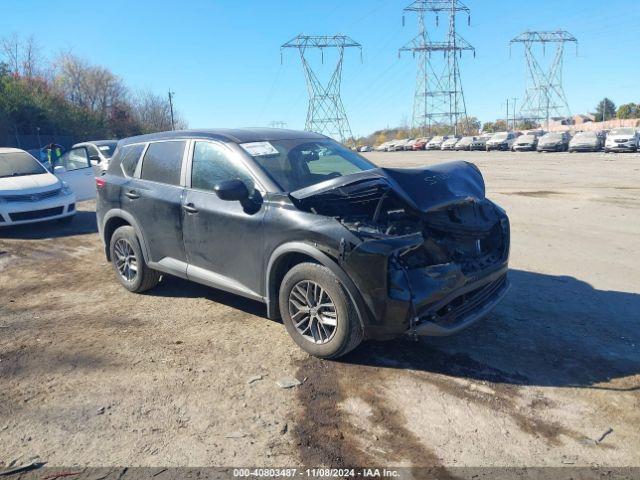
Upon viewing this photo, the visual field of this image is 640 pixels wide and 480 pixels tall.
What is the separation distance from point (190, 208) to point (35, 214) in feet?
20.2

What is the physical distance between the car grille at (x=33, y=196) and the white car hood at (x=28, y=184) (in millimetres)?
56

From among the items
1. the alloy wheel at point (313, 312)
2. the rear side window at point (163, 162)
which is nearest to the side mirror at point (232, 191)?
the alloy wheel at point (313, 312)

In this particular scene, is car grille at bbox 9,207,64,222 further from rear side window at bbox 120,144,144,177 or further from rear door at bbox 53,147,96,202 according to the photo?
rear side window at bbox 120,144,144,177

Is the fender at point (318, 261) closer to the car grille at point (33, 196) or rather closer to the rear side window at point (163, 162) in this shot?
the rear side window at point (163, 162)

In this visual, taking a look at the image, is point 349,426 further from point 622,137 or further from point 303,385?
point 622,137

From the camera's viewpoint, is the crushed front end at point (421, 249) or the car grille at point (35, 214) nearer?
the crushed front end at point (421, 249)

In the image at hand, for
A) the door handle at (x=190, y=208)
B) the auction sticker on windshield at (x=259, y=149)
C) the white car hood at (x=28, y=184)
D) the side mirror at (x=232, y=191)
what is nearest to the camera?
the side mirror at (x=232, y=191)

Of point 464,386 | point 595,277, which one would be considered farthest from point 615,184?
point 464,386

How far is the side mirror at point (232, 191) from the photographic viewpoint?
13.4 ft

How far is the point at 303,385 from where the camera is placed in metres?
3.64

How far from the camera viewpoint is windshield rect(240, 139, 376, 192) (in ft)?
Answer: 14.7

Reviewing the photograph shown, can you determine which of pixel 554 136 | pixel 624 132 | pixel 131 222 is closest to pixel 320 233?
pixel 131 222

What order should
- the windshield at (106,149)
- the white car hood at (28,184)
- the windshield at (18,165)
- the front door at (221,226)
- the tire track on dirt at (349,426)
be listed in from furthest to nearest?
the windshield at (106,149), the windshield at (18,165), the white car hood at (28,184), the front door at (221,226), the tire track on dirt at (349,426)

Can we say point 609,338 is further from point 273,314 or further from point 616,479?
point 273,314
